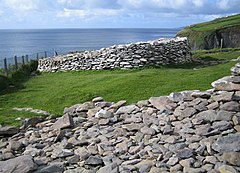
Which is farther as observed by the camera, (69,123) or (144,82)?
(144,82)

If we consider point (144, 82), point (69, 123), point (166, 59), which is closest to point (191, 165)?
point (69, 123)

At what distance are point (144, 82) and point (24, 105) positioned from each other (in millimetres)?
4576

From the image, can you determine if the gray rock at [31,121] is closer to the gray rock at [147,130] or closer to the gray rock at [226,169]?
the gray rock at [147,130]

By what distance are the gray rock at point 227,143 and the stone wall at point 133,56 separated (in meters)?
11.9

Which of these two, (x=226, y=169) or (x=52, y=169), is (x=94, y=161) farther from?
(x=226, y=169)

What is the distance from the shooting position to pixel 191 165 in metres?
5.98

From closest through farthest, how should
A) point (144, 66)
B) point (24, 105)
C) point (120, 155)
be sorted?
point (120, 155)
point (24, 105)
point (144, 66)

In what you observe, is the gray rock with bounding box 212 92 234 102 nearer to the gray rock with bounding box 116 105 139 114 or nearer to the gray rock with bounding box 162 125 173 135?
the gray rock with bounding box 162 125 173 135

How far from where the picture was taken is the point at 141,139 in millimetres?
7297

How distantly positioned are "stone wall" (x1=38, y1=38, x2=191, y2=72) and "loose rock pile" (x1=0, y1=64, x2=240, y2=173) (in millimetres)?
9535

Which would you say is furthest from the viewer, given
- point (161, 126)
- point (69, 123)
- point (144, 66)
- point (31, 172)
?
point (144, 66)

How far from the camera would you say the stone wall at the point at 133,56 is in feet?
61.1

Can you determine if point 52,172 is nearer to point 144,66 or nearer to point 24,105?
point 24,105

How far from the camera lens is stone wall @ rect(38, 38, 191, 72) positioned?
18.6 meters
